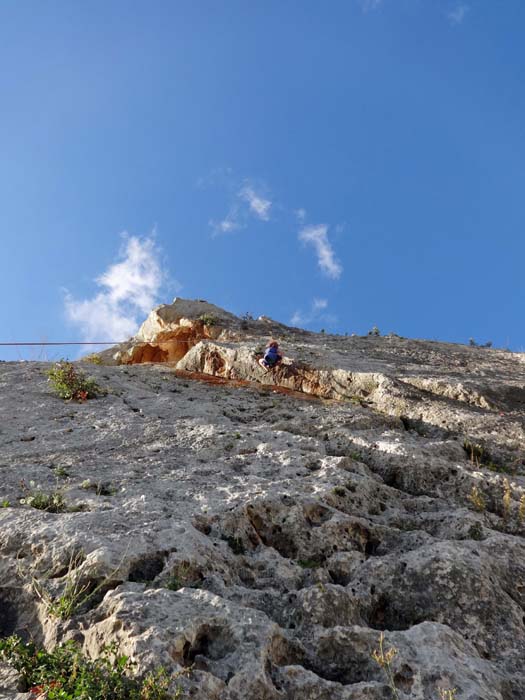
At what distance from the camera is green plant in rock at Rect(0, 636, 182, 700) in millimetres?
3721

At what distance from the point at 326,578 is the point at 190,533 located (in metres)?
1.45

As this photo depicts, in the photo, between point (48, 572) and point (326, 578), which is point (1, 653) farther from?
point (326, 578)

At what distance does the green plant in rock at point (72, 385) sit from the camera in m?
11.8

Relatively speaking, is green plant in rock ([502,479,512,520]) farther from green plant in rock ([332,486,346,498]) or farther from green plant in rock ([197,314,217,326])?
green plant in rock ([197,314,217,326])

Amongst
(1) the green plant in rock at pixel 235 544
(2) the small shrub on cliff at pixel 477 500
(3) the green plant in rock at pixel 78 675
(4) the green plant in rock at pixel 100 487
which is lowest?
(3) the green plant in rock at pixel 78 675

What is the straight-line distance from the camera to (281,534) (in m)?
6.45

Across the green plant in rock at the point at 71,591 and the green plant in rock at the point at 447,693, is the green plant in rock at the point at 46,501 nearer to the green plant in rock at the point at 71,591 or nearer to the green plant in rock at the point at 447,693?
the green plant in rock at the point at 71,591

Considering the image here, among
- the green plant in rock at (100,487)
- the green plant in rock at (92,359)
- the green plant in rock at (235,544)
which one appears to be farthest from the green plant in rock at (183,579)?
the green plant in rock at (92,359)

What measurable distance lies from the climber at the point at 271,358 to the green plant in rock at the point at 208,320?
175 inches

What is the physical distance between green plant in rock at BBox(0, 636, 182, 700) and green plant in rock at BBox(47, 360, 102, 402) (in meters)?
7.80

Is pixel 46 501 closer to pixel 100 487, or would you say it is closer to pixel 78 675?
pixel 100 487

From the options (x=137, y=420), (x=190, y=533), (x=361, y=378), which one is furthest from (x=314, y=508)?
(x=361, y=378)

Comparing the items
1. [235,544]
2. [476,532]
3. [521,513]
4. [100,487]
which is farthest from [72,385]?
[521,513]

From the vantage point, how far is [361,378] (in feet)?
42.4
